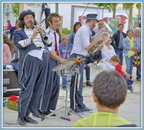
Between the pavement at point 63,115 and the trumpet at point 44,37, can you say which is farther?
the pavement at point 63,115

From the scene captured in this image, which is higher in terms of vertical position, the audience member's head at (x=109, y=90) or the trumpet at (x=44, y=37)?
the trumpet at (x=44, y=37)

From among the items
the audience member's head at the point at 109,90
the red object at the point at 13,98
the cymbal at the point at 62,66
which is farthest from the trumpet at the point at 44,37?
the audience member's head at the point at 109,90

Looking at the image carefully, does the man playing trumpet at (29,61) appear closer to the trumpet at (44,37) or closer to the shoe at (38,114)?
the trumpet at (44,37)

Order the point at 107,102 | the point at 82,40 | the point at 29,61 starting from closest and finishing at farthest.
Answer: the point at 107,102, the point at 29,61, the point at 82,40

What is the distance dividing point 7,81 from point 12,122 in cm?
171

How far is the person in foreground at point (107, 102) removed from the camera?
6.86 ft

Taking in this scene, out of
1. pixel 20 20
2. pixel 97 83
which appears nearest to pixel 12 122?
pixel 20 20

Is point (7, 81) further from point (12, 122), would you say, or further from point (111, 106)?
point (111, 106)

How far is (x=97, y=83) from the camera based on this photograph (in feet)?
7.01

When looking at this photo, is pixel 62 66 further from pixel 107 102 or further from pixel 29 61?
pixel 107 102

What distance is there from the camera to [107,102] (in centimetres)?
210

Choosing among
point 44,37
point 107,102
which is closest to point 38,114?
point 44,37

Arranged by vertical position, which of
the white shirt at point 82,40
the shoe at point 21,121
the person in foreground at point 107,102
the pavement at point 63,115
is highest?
the white shirt at point 82,40

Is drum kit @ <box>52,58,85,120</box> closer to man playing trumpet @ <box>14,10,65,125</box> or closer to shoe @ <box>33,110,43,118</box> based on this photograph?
man playing trumpet @ <box>14,10,65,125</box>
